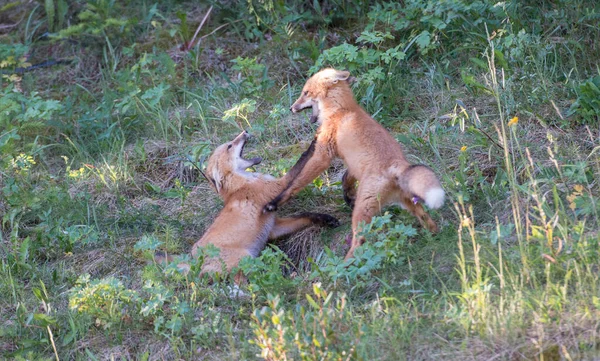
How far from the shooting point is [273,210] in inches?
251

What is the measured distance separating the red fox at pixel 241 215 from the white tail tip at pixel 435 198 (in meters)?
1.39

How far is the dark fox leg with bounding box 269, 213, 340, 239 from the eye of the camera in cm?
632

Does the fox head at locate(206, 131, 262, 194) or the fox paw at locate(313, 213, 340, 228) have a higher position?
the fox head at locate(206, 131, 262, 194)

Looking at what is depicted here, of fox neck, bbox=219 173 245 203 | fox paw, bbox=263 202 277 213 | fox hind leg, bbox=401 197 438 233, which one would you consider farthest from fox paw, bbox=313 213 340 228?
fox hind leg, bbox=401 197 438 233

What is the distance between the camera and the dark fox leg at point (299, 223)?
6320 mm

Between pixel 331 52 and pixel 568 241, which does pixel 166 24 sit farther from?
pixel 568 241

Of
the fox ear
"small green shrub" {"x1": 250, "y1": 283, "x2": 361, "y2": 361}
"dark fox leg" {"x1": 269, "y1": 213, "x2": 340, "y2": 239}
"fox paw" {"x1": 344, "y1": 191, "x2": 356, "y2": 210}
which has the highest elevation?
the fox ear

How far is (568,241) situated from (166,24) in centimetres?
655

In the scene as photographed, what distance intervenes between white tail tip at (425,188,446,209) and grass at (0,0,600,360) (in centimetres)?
18

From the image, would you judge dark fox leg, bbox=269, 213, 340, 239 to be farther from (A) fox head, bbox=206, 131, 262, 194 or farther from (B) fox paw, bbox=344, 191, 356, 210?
(A) fox head, bbox=206, 131, 262, 194

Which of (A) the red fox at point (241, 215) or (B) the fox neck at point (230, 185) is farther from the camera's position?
(B) the fox neck at point (230, 185)

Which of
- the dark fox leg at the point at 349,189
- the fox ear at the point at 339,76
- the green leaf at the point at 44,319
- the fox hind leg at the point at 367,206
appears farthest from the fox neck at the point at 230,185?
the green leaf at the point at 44,319

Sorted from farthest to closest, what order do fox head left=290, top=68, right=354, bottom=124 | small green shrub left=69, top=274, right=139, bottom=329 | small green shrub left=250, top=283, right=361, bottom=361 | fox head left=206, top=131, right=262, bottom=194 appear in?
1. fox head left=206, top=131, right=262, bottom=194
2. fox head left=290, top=68, right=354, bottom=124
3. small green shrub left=69, top=274, right=139, bottom=329
4. small green shrub left=250, top=283, right=361, bottom=361

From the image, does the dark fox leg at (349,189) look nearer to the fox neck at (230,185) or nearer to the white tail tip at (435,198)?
the fox neck at (230,185)
